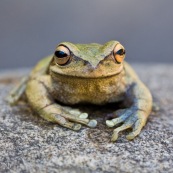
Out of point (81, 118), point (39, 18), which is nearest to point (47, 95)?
point (81, 118)

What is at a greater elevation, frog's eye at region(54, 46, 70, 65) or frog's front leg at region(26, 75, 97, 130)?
frog's eye at region(54, 46, 70, 65)

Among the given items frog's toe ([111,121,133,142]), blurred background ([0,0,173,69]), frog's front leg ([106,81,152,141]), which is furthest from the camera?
blurred background ([0,0,173,69])

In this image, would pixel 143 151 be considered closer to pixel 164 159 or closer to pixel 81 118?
pixel 164 159

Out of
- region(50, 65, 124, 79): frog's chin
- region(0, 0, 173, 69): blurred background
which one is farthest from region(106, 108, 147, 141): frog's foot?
region(0, 0, 173, 69): blurred background

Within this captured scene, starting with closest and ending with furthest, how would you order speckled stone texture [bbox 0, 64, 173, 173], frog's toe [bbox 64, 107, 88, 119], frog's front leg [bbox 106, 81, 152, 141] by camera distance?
speckled stone texture [bbox 0, 64, 173, 173], frog's front leg [bbox 106, 81, 152, 141], frog's toe [bbox 64, 107, 88, 119]

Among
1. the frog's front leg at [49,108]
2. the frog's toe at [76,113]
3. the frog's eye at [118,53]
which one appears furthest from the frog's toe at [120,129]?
the frog's eye at [118,53]

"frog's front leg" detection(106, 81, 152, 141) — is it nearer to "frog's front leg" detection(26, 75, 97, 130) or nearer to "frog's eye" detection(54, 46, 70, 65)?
"frog's front leg" detection(26, 75, 97, 130)

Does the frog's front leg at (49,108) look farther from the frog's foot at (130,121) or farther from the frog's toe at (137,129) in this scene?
the frog's toe at (137,129)

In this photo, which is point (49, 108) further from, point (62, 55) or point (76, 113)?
point (62, 55)
